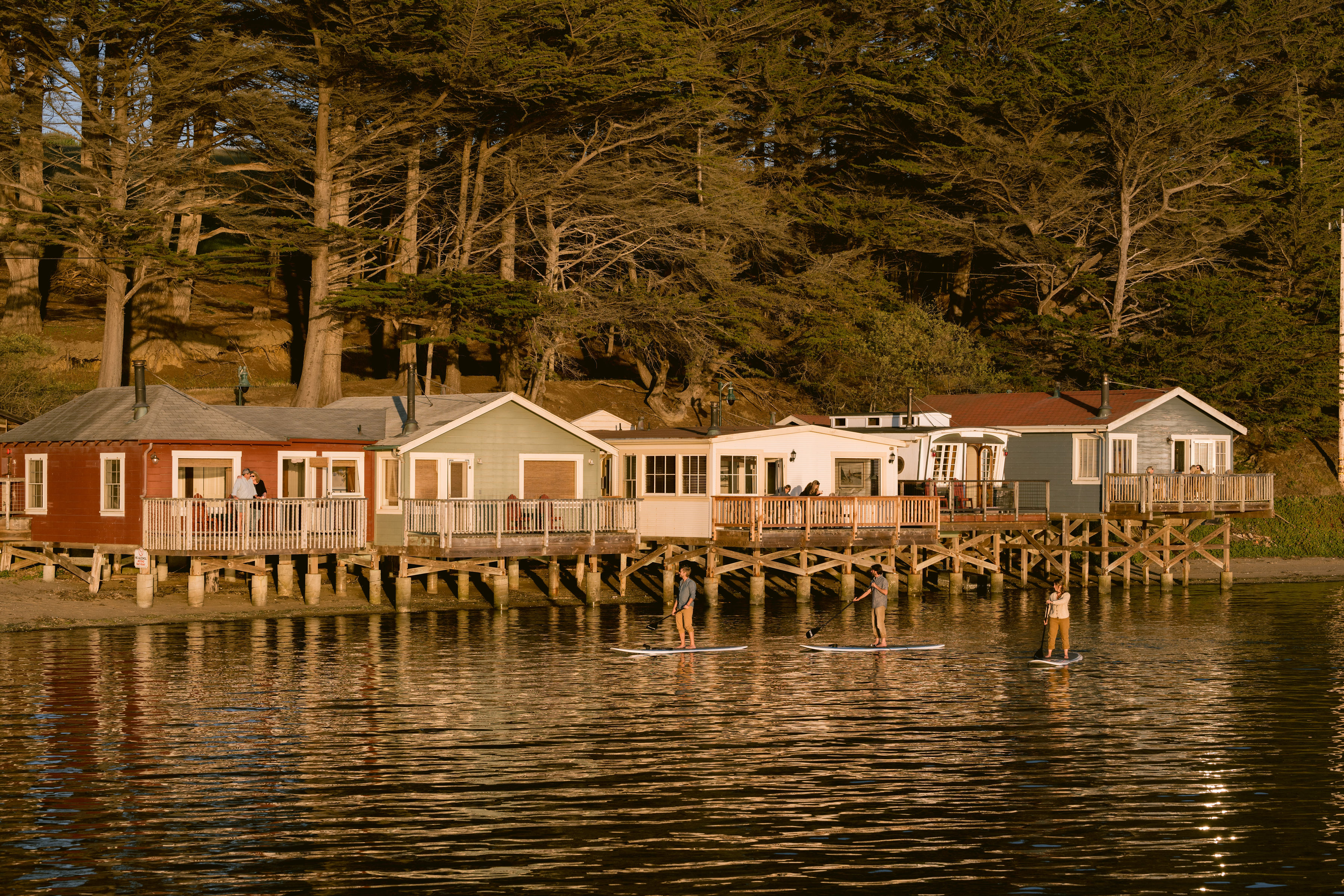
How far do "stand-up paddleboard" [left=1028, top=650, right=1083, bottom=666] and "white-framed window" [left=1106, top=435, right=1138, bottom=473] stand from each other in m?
21.2

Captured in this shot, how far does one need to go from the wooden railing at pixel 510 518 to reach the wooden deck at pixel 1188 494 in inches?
688

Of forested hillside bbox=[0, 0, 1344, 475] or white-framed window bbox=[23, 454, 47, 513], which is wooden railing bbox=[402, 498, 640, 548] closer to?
white-framed window bbox=[23, 454, 47, 513]

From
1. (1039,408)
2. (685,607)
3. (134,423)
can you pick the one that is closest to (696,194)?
(1039,408)

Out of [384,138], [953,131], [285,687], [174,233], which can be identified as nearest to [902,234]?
[953,131]

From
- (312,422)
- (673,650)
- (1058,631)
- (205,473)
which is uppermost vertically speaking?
(312,422)

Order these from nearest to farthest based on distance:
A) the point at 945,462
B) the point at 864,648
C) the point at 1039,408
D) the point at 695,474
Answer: the point at 864,648, the point at 695,474, the point at 945,462, the point at 1039,408

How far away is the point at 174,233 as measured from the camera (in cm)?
6450

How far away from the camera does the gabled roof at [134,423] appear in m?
39.4

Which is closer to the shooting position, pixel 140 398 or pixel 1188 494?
pixel 140 398

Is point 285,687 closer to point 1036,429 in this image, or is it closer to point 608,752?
point 608,752

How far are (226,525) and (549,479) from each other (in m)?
9.78

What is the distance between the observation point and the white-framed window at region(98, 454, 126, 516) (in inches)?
1561

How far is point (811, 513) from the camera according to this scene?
1718 inches

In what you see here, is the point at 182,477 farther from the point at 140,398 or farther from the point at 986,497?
the point at 986,497
